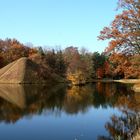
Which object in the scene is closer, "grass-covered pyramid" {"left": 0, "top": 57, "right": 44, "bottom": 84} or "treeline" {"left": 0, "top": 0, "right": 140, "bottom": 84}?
"treeline" {"left": 0, "top": 0, "right": 140, "bottom": 84}

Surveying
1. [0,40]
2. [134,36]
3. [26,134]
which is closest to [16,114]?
[26,134]

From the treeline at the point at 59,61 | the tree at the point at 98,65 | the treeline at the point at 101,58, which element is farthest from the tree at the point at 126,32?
the tree at the point at 98,65

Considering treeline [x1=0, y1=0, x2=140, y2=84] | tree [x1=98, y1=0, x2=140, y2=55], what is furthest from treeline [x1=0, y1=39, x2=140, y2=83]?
tree [x1=98, y1=0, x2=140, y2=55]

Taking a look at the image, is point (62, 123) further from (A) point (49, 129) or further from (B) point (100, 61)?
(B) point (100, 61)

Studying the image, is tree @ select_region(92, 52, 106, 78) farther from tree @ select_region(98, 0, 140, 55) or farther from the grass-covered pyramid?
tree @ select_region(98, 0, 140, 55)

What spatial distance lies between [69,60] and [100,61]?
17.7 m

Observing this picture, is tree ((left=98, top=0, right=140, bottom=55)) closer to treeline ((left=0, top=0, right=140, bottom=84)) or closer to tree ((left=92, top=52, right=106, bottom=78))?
treeline ((left=0, top=0, right=140, bottom=84))

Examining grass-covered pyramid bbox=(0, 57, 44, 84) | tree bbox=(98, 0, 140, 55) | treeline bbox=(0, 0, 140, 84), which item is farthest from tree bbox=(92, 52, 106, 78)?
tree bbox=(98, 0, 140, 55)

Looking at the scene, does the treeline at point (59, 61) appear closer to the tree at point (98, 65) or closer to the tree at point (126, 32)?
the tree at point (98, 65)

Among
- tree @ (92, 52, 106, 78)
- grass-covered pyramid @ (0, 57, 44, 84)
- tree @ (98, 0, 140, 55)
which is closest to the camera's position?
tree @ (98, 0, 140, 55)

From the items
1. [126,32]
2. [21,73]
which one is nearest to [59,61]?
[21,73]

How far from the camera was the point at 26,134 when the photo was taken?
21.5 metres

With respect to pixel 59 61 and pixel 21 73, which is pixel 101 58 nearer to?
pixel 59 61

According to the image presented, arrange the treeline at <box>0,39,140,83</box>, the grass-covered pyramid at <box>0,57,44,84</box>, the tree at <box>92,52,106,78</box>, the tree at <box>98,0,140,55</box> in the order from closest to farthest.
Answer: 1. the tree at <box>98,0,140,55</box>
2. the grass-covered pyramid at <box>0,57,44,84</box>
3. the treeline at <box>0,39,140,83</box>
4. the tree at <box>92,52,106,78</box>
